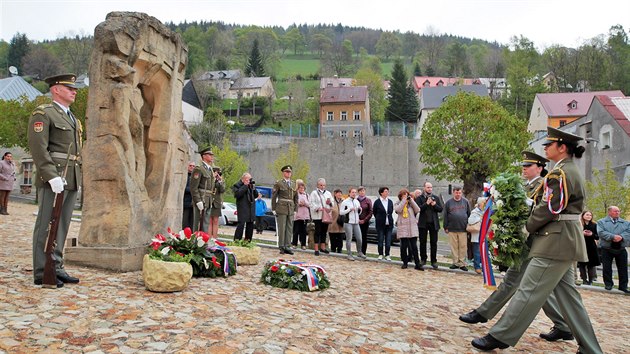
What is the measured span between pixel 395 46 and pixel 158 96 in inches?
5040

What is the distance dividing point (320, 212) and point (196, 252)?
6062 millimetres

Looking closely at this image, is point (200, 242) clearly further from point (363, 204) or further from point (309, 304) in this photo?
point (363, 204)

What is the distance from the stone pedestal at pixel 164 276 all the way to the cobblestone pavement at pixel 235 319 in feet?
0.37

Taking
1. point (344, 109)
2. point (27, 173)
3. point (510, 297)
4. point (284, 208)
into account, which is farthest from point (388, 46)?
point (510, 297)

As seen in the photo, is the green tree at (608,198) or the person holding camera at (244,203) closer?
the person holding camera at (244,203)

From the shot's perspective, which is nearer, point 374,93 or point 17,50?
point 374,93

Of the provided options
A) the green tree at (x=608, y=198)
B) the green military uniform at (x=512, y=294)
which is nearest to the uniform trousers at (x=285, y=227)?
the green military uniform at (x=512, y=294)

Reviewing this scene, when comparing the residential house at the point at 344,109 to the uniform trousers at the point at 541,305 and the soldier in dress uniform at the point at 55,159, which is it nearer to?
the soldier in dress uniform at the point at 55,159

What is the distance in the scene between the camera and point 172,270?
5766 millimetres

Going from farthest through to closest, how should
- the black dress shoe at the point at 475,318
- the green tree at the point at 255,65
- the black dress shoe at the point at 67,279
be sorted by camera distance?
the green tree at the point at 255,65 → the black dress shoe at the point at 475,318 → the black dress shoe at the point at 67,279

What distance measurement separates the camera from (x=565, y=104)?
53719 millimetres

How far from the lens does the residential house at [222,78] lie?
3546 inches

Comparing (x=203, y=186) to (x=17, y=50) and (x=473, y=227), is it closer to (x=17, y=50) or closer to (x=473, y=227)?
(x=473, y=227)

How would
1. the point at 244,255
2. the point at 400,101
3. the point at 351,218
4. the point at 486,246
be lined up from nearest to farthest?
the point at 486,246, the point at 244,255, the point at 351,218, the point at 400,101
